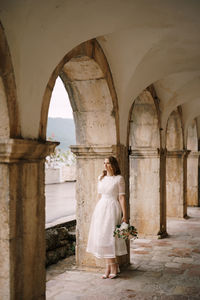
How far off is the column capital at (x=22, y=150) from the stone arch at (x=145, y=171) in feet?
14.6

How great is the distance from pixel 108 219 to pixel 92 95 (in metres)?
1.69

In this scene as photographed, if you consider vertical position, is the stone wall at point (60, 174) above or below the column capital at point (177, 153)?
below

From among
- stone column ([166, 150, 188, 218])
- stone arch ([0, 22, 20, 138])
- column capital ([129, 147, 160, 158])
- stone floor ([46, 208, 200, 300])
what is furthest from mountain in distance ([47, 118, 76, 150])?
stone arch ([0, 22, 20, 138])

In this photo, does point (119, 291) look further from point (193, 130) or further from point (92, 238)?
point (193, 130)

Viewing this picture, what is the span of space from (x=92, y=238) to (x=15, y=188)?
2.07 meters

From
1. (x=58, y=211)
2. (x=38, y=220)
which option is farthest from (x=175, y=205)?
(x=38, y=220)

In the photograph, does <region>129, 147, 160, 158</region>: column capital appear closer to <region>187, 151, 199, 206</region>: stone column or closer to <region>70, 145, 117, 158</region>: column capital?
<region>70, 145, 117, 158</region>: column capital

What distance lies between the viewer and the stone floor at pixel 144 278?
13.5ft

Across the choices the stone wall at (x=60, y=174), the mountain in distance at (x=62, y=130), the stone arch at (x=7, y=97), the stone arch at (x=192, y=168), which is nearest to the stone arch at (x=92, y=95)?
the stone arch at (x=7, y=97)

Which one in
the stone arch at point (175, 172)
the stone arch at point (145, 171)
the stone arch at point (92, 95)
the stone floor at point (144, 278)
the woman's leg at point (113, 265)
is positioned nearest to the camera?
the stone floor at point (144, 278)

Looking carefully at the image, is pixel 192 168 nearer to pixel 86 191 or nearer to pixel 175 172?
Result: pixel 175 172

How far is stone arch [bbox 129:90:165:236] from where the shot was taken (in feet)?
24.1

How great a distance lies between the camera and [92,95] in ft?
15.9

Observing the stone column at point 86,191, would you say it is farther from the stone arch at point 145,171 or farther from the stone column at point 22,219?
the stone arch at point 145,171
